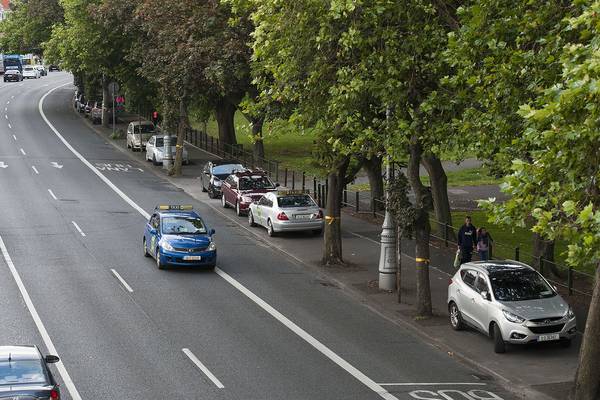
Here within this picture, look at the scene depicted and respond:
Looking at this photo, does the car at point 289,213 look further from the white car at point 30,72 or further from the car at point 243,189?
the white car at point 30,72

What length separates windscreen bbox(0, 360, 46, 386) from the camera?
583 inches

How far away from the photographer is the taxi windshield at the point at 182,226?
30.1m

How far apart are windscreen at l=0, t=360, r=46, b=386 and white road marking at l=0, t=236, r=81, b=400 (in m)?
2.82

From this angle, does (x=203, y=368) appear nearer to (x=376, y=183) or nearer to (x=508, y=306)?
(x=508, y=306)

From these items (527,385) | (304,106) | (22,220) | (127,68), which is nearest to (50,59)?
(127,68)

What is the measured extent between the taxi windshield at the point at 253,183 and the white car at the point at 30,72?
94531mm

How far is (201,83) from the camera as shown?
46500mm

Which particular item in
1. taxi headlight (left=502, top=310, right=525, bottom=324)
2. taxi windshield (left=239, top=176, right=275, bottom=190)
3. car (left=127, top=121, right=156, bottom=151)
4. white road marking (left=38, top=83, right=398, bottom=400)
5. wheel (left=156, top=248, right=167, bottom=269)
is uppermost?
car (left=127, top=121, right=156, bottom=151)

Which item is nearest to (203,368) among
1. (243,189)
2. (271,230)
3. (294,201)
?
(271,230)

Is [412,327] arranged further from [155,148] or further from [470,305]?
[155,148]

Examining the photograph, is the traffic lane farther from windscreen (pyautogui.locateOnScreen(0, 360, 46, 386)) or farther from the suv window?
the suv window

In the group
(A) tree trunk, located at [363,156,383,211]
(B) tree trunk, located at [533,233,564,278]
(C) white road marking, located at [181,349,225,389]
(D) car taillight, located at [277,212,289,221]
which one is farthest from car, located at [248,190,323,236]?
(C) white road marking, located at [181,349,225,389]

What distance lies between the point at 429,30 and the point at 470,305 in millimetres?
6156

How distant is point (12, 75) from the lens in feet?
399
